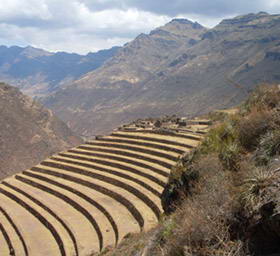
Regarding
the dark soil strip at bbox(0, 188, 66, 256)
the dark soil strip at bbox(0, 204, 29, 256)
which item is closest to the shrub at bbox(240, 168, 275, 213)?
the dark soil strip at bbox(0, 188, 66, 256)

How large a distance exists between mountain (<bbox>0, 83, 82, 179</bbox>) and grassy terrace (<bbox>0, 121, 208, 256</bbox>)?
32.6 m

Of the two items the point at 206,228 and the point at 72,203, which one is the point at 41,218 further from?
the point at 206,228

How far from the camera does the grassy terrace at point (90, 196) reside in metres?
14.7

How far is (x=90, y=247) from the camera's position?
45.1 ft

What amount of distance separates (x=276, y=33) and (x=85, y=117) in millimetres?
98529

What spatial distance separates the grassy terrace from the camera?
579 inches

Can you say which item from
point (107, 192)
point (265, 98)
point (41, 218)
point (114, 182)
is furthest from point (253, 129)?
point (41, 218)

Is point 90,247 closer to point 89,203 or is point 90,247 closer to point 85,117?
point 89,203

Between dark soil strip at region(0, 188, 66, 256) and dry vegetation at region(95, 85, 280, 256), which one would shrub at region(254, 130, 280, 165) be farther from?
dark soil strip at region(0, 188, 66, 256)

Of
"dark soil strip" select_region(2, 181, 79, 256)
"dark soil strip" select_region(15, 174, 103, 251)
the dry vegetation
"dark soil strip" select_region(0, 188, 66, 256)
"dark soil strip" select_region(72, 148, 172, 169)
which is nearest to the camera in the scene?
the dry vegetation

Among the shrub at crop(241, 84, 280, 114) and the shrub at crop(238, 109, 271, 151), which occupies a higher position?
the shrub at crop(241, 84, 280, 114)

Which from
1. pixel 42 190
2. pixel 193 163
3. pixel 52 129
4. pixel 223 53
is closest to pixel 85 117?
pixel 223 53

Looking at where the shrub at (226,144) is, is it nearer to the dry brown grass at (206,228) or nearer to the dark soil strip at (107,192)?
the dry brown grass at (206,228)

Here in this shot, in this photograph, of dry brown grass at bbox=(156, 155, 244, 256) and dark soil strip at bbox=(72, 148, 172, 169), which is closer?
dry brown grass at bbox=(156, 155, 244, 256)
